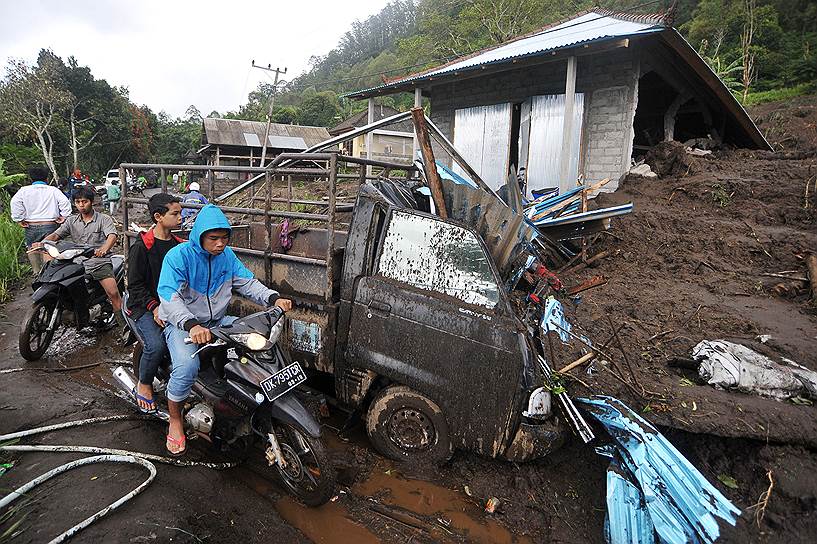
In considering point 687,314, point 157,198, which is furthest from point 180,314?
point 687,314

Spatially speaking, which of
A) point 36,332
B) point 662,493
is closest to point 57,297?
point 36,332

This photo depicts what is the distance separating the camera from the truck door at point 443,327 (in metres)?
2.96

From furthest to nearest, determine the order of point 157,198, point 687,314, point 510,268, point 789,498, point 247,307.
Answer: point 687,314 → point 247,307 → point 510,268 → point 157,198 → point 789,498

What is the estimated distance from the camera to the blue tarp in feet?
7.68

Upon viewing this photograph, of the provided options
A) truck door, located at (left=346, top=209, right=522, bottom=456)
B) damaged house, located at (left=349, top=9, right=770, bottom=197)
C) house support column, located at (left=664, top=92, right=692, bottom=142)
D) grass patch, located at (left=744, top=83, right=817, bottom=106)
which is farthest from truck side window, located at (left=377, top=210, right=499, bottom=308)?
grass patch, located at (left=744, top=83, right=817, bottom=106)

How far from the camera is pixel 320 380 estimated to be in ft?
13.3

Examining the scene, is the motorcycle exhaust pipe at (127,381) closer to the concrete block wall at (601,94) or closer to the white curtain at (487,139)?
the white curtain at (487,139)

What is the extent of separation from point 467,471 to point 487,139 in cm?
893

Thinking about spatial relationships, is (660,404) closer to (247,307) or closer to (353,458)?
(353,458)

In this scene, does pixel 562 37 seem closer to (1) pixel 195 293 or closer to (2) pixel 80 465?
(1) pixel 195 293

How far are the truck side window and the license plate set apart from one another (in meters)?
0.98

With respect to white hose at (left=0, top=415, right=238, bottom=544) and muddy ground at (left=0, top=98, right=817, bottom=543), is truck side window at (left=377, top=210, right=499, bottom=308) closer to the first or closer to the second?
muddy ground at (left=0, top=98, right=817, bottom=543)

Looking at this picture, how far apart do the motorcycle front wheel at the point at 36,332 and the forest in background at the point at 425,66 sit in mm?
11169

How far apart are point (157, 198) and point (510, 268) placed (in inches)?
112
